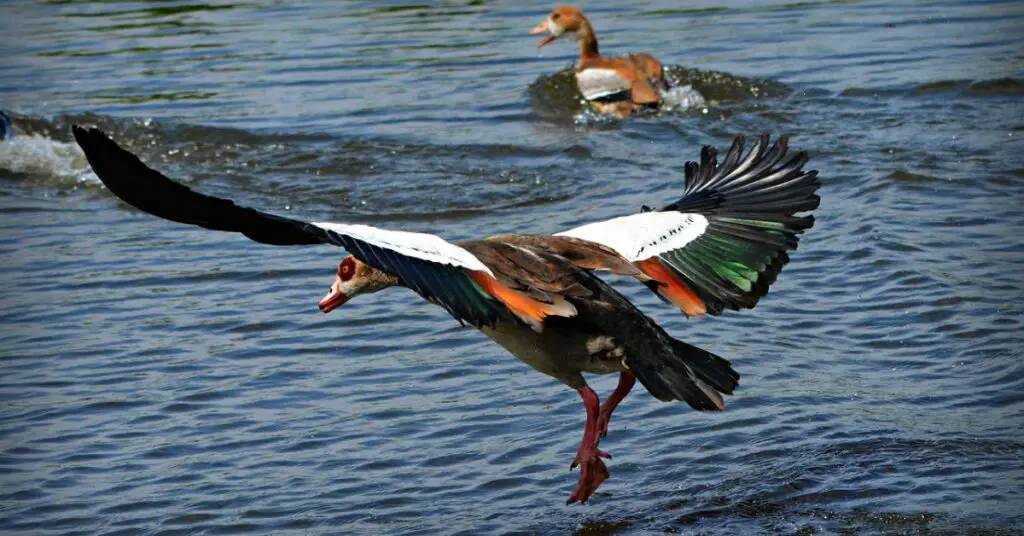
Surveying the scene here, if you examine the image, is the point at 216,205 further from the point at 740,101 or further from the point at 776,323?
the point at 740,101

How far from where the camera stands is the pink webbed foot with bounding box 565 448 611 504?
538 centimetres

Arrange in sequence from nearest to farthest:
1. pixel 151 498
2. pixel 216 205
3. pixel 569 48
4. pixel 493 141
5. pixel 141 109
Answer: pixel 216 205 < pixel 151 498 < pixel 493 141 < pixel 141 109 < pixel 569 48

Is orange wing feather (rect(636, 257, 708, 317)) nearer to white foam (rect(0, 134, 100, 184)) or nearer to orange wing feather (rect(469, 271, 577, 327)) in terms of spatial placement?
orange wing feather (rect(469, 271, 577, 327))

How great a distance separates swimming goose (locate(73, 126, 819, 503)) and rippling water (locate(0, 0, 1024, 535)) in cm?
59

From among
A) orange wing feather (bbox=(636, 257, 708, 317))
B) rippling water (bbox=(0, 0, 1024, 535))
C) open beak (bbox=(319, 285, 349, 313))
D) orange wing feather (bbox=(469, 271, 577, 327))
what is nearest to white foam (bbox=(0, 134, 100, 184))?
rippling water (bbox=(0, 0, 1024, 535))

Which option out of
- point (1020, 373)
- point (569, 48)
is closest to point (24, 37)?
point (569, 48)

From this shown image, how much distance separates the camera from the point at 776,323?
7391 mm

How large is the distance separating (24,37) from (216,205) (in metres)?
13.9

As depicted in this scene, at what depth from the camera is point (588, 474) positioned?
538cm

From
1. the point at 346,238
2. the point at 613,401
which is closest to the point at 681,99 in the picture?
the point at 613,401

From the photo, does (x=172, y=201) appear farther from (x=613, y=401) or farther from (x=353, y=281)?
(x=613, y=401)

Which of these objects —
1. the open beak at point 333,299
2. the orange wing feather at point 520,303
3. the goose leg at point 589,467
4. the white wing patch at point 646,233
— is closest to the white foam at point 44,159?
the open beak at point 333,299

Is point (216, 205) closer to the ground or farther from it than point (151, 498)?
farther from it

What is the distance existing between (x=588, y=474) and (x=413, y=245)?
1.19m
